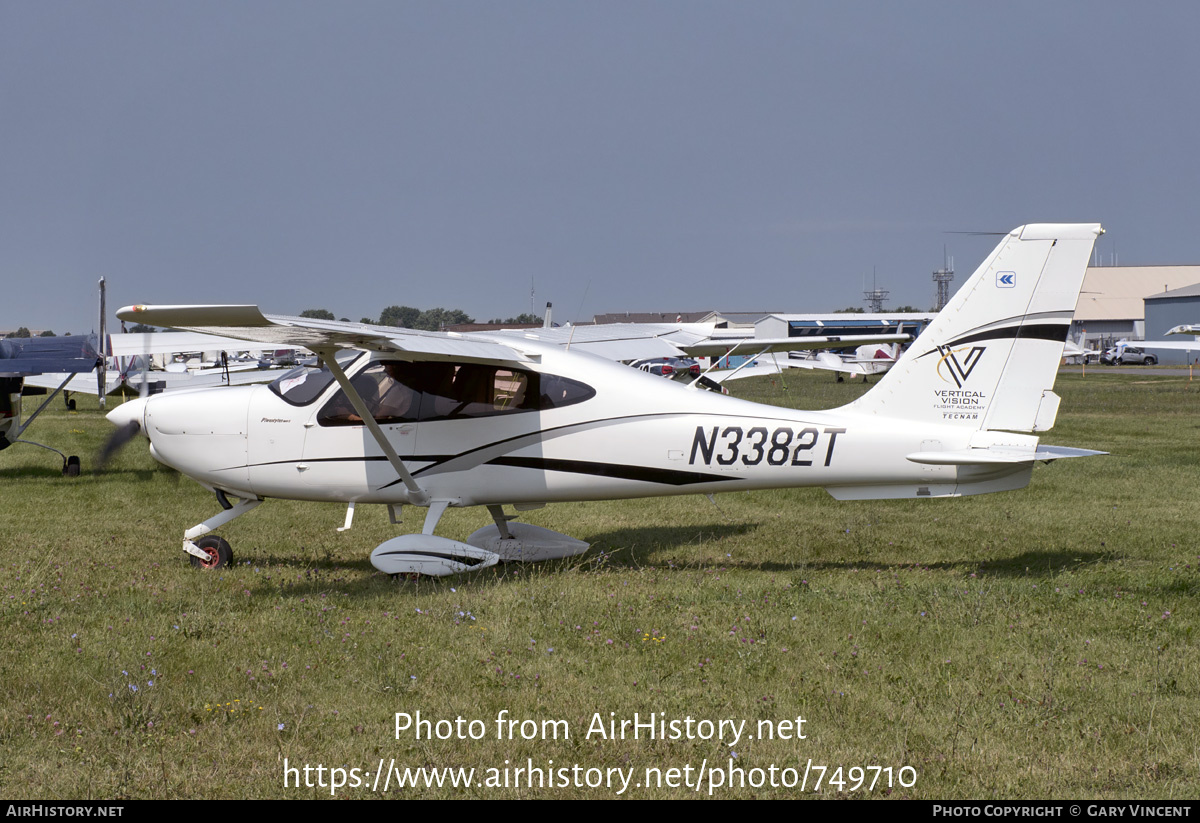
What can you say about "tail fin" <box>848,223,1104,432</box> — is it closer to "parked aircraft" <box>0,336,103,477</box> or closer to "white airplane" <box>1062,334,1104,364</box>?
"parked aircraft" <box>0,336,103,477</box>

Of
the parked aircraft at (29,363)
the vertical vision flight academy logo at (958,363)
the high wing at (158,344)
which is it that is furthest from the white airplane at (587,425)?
the parked aircraft at (29,363)

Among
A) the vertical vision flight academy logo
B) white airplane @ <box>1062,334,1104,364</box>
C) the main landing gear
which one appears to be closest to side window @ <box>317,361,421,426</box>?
the main landing gear

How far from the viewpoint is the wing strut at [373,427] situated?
7361 millimetres

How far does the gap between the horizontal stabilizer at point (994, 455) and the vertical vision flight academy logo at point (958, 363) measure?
557 mm

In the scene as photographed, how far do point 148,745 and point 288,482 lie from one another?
162 inches

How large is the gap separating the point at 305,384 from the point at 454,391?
1.41 m

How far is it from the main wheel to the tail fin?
5.85 m

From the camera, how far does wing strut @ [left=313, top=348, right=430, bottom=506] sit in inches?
290

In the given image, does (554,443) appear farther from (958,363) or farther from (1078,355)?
(1078,355)

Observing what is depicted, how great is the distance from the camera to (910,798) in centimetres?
411

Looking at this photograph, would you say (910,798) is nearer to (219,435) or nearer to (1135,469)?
(219,435)

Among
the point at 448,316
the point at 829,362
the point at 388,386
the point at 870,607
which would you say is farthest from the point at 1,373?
the point at 448,316

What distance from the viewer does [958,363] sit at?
7719 mm

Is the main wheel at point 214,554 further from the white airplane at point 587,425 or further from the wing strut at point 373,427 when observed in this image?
the wing strut at point 373,427
